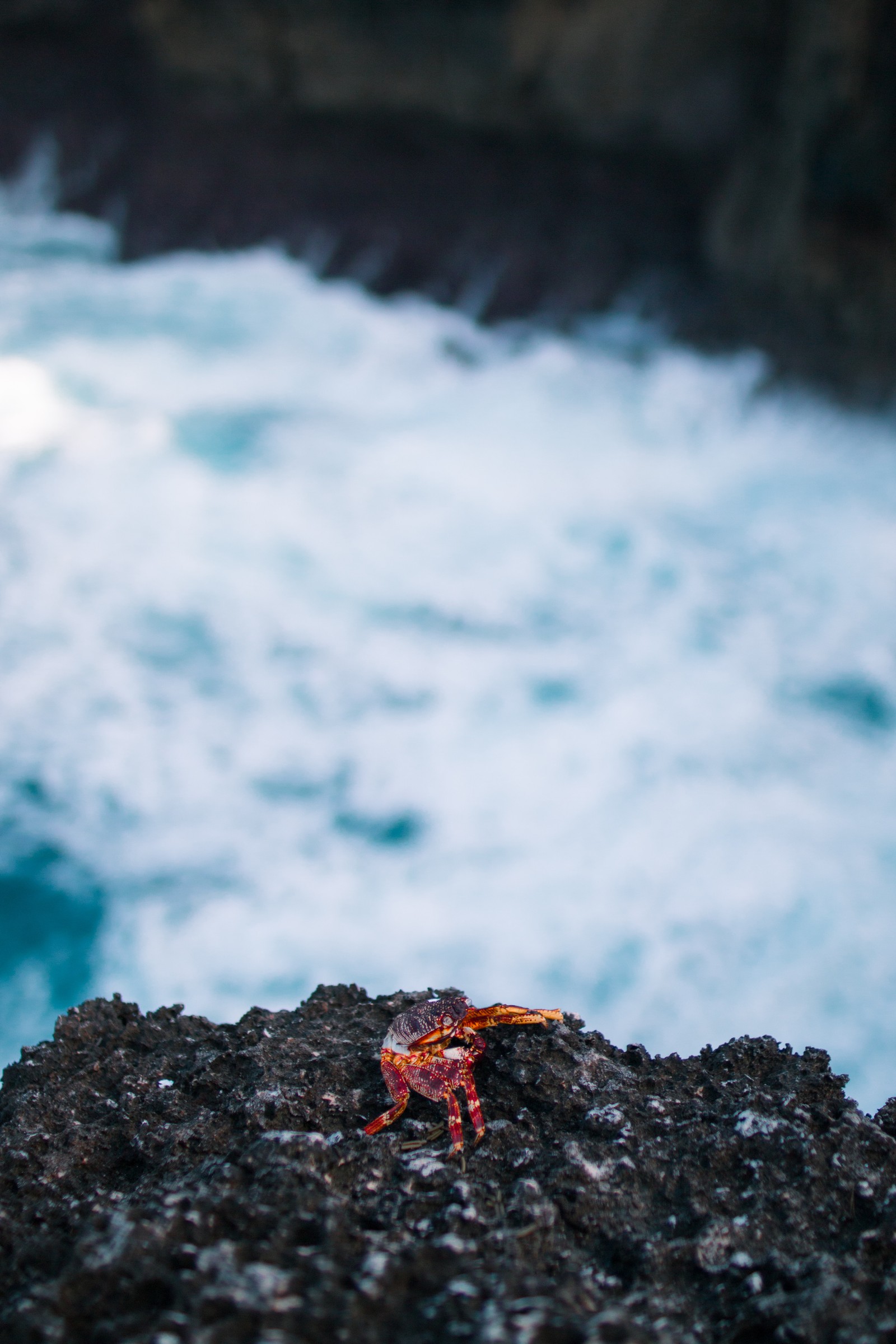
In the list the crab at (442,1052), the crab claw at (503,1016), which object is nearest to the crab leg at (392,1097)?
the crab at (442,1052)

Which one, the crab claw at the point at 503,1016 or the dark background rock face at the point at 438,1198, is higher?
the crab claw at the point at 503,1016

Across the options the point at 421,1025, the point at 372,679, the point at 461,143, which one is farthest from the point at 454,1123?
the point at 461,143

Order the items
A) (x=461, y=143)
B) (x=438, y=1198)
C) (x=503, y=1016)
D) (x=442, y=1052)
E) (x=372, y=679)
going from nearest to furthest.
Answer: (x=438, y=1198), (x=442, y=1052), (x=503, y=1016), (x=372, y=679), (x=461, y=143)

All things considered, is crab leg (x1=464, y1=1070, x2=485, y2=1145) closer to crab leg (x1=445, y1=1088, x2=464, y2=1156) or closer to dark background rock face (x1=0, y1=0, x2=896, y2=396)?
crab leg (x1=445, y1=1088, x2=464, y2=1156)

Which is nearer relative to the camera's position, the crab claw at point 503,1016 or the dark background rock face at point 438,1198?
the dark background rock face at point 438,1198

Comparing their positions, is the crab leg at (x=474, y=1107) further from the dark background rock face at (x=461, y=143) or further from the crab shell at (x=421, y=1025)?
the dark background rock face at (x=461, y=143)

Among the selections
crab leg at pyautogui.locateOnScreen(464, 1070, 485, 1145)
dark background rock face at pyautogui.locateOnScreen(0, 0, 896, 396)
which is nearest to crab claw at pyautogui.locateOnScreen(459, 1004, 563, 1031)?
crab leg at pyautogui.locateOnScreen(464, 1070, 485, 1145)

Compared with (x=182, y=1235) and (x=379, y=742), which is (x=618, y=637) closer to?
(x=379, y=742)

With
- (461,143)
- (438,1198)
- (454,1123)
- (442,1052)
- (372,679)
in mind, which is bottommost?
(438,1198)

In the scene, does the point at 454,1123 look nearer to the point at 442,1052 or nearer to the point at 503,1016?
the point at 442,1052
